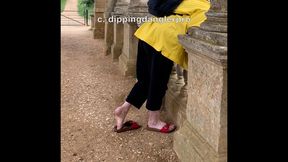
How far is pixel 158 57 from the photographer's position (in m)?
3.11

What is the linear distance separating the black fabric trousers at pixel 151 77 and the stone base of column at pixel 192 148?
525 millimetres

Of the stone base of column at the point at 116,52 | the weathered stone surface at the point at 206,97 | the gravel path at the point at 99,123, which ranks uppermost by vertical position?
the stone base of column at the point at 116,52

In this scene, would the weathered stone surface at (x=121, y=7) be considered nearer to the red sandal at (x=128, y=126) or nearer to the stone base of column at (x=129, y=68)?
the stone base of column at (x=129, y=68)

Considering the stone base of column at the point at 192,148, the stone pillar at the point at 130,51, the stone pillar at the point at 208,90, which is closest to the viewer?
the stone pillar at the point at 208,90

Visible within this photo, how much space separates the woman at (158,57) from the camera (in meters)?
2.92

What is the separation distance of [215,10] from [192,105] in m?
0.79

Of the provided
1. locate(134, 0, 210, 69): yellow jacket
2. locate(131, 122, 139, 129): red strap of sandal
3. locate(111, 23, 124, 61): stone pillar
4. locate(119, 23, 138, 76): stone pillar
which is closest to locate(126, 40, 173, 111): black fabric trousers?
locate(134, 0, 210, 69): yellow jacket

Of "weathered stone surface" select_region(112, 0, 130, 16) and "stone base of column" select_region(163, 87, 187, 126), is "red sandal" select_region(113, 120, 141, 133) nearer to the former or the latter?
"stone base of column" select_region(163, 87, 187, 126)

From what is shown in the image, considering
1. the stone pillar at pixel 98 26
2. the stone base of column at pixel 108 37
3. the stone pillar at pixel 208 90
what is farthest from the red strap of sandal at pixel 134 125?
the stone pillar at pixel 98 26

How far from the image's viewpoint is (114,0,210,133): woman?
9.57 feet

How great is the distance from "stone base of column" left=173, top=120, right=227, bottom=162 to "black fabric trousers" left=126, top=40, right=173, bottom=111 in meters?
0.53

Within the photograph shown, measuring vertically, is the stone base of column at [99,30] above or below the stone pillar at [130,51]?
above
